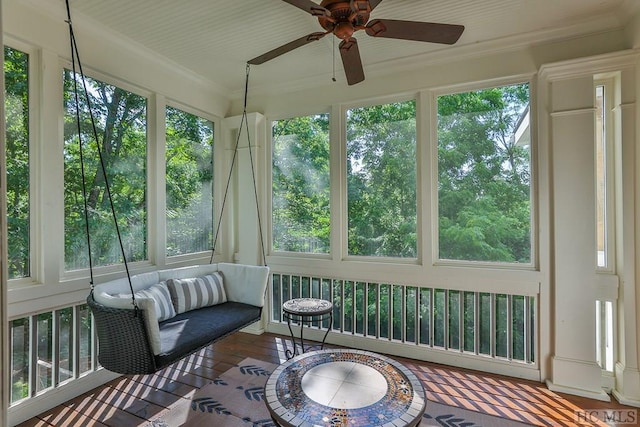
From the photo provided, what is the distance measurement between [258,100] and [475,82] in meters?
2.37

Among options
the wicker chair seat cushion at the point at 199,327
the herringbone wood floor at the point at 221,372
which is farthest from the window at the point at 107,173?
the herringbone wood floor at the point at 221,372

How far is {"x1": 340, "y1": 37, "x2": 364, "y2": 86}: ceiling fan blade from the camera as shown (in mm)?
1945

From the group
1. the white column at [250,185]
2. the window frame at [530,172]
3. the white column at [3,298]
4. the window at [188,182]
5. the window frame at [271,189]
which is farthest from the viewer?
the white column at [250,185]

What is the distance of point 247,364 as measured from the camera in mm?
2988

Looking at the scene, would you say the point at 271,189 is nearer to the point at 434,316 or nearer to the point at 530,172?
the point at 434,316

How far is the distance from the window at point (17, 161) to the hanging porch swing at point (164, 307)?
314mm

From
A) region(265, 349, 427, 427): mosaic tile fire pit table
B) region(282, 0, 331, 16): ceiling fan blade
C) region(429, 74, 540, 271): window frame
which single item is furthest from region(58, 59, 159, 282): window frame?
region(429, 74, 540, 271): window frame

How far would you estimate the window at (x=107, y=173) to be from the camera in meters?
2.54

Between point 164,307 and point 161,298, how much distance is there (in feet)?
0.26

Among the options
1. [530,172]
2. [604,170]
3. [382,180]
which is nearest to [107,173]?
[382,180]

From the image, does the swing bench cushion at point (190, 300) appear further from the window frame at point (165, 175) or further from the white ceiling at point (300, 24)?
the white ceiling at point (300, 24)

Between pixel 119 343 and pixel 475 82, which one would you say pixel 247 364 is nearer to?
pixel 119 343

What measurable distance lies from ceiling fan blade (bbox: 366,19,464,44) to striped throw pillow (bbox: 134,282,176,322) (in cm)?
250

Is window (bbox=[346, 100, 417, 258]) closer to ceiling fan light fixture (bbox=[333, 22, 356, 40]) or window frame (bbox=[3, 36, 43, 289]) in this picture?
ceiling fan light fixture (bbox=[333, 22, 356, 40])
